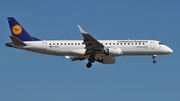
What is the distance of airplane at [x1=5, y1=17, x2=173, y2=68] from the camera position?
71.1m

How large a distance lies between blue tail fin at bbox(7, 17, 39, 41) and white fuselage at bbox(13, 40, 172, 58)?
4.91 feet

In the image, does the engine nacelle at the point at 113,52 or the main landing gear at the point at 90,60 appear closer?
the engine nacelle at the point at 113,52

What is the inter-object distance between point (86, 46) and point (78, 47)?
1.51 m

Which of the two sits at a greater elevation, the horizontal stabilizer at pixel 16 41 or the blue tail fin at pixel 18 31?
the blue tail fin at pixel 18 31

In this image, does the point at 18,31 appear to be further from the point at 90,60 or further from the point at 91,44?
the point at 90,60

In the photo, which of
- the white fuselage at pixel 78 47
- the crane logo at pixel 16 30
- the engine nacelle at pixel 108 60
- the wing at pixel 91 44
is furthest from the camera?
the engine nacelle at pixel 108 60

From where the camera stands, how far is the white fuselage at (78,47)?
72.1 meters

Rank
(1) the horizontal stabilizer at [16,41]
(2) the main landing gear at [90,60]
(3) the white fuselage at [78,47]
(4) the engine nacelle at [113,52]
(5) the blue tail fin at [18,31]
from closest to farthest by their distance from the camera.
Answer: (1) the horizontal stabilizer at [16,41]
(4) the engine nacelle at [113,52]
(3) the white fuselage at [78,47]
(2) the main landing gear at [90,60]
(5) the blue tail fin at [18,31]

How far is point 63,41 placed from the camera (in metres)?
72.9

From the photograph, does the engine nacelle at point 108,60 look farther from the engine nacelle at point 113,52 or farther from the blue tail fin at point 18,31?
the blue tail fin at point 18,31

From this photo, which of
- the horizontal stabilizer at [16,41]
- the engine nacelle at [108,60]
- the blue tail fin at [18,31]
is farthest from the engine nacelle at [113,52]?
the horizontal stabilizer at [16,41]

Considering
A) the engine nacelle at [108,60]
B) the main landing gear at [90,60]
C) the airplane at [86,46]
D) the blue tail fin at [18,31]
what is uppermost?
the blue tail fin at [18,31]

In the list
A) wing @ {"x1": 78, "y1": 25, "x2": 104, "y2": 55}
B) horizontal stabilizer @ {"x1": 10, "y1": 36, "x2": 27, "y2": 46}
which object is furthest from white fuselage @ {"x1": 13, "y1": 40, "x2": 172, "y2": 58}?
wing @ {"x1": 78, "y1": 25, "x2": 104, "y2": 55}

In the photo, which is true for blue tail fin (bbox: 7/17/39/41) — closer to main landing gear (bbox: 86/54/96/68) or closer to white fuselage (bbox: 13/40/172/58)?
white fuselage (bbox: 13/40/172/58)
